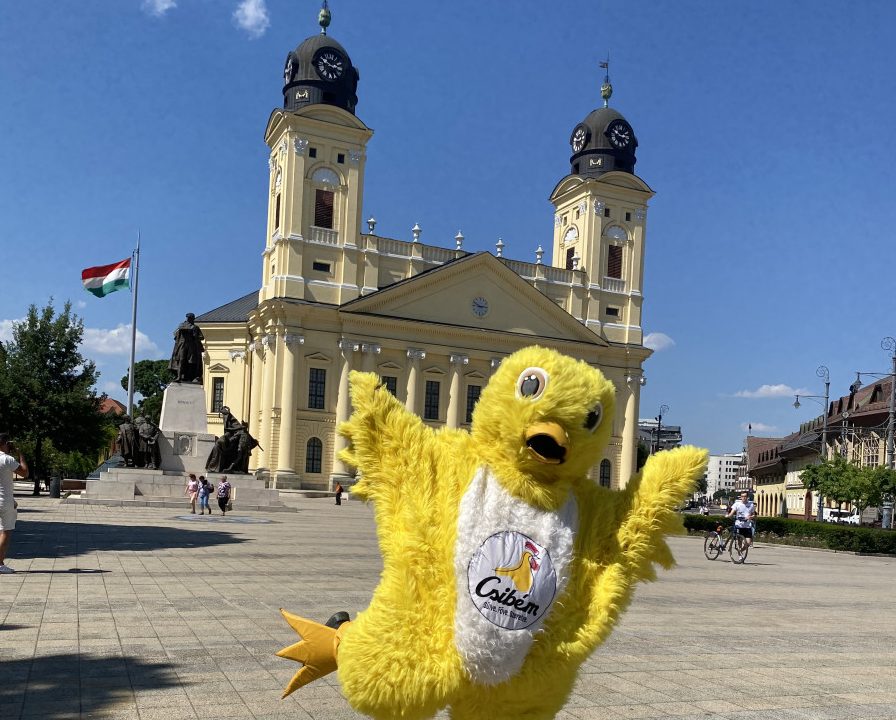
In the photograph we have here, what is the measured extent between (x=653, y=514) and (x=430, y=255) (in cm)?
5201

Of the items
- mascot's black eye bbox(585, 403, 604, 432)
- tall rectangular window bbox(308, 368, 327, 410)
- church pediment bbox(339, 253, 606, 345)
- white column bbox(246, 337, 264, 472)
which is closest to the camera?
mascot's black eye bbox(585, 403, 604, 432)

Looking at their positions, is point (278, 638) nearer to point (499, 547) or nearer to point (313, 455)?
point (499, 547)

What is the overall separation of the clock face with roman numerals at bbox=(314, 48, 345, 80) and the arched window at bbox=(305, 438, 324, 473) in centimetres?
2144

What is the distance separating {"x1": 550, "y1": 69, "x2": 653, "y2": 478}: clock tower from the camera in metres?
58.4

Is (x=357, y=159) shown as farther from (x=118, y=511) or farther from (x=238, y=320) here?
(x=118, y=511)

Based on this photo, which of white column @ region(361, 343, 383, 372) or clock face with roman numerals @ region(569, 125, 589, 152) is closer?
white column @ region(361, 343, 383, 372)

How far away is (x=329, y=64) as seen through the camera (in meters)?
50.9

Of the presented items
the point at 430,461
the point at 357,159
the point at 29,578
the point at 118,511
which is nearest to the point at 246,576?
the point at 29,578

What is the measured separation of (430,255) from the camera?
55.0m

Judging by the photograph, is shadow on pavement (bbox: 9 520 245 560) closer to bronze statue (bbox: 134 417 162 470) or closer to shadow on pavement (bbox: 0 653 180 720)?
shadow on pavement (bbox: 0 653 180 720)

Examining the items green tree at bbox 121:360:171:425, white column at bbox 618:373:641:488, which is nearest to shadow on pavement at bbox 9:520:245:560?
white column at bbox 618:373:641:488

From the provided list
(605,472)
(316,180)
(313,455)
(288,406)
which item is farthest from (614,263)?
(288,406)

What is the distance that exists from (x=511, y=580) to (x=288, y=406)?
46.2m

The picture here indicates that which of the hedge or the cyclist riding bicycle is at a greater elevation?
the cyclist riding bicycle
